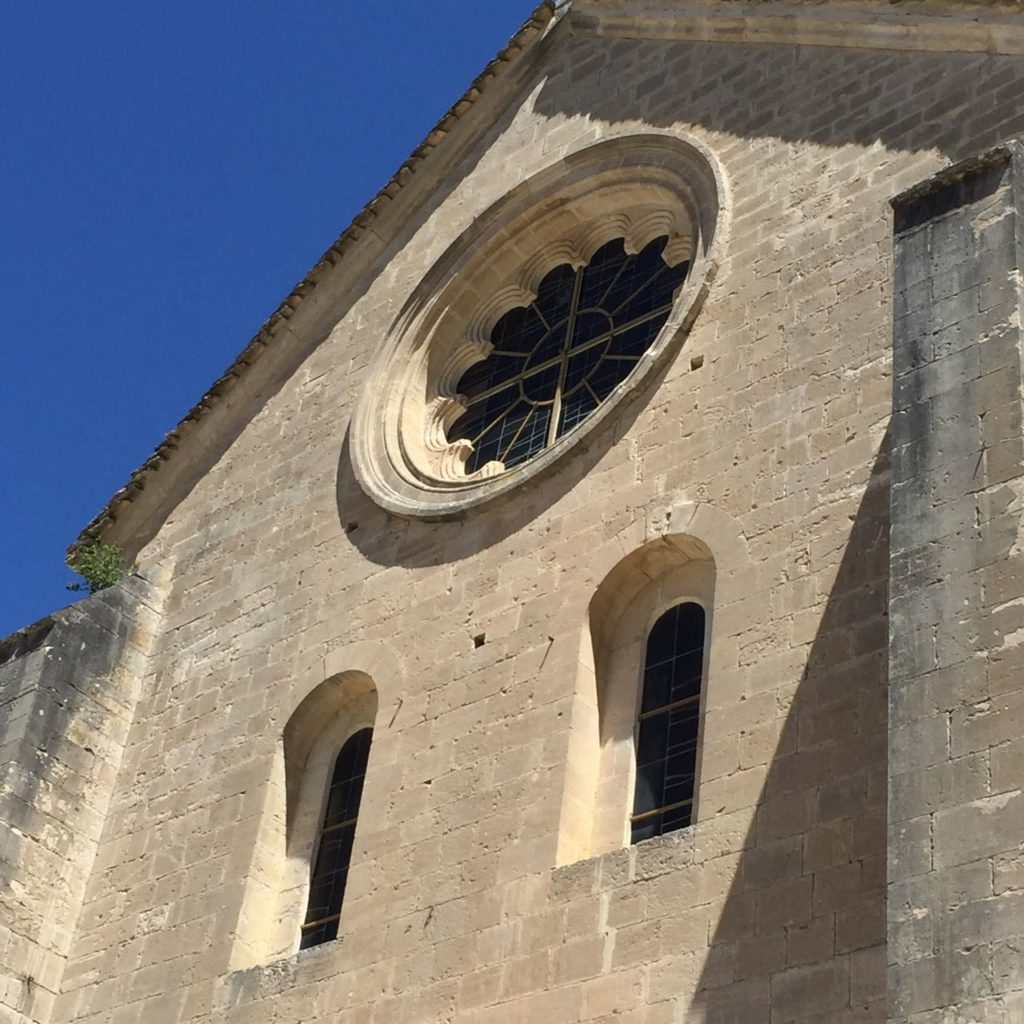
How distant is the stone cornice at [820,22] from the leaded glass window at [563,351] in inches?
65.9

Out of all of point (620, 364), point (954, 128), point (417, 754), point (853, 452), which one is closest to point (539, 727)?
point (417, 754)

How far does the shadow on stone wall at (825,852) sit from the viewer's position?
971 cm

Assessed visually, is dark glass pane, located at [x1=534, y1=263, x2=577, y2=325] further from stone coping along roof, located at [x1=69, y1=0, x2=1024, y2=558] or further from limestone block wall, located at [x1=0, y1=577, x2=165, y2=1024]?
limestone block wall, located at [x1=0, y1=577, x2=165, y2=1024]

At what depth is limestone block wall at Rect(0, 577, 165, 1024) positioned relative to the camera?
14.0 meters

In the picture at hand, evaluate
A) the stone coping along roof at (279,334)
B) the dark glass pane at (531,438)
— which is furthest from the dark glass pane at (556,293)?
the stone coping along roof at (279,334)

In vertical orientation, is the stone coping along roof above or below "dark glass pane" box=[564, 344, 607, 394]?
above

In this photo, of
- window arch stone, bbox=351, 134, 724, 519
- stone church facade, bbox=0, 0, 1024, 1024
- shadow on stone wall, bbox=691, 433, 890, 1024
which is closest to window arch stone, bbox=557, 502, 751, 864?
stone church facade, bbox=0, 0, 1024, 1024

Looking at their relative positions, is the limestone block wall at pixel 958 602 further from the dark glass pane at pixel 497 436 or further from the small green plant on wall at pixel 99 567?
the small green plant on wall at pixel 99 567

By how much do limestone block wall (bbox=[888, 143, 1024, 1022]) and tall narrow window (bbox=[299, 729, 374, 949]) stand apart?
16.6ft

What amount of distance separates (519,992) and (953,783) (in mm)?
3413

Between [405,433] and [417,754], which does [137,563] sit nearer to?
[405,433]

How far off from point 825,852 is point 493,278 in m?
7.42

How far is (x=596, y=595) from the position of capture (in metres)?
12.6

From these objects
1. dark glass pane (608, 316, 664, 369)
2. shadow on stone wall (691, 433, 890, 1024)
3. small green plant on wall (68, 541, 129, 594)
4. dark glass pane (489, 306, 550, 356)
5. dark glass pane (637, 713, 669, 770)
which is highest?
dark glass pane (489, 306, 550, 356)
